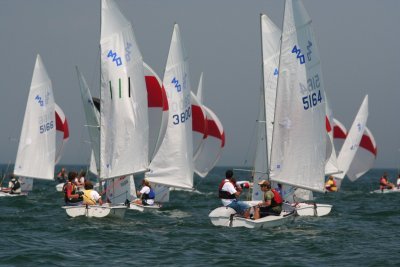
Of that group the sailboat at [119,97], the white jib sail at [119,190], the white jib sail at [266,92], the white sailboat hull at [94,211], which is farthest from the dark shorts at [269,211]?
the white jib sail at [119,190]

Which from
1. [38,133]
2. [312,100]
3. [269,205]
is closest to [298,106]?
[312,100]

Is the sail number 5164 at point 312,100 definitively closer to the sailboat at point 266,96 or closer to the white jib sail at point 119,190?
the sailboat at point 266,96

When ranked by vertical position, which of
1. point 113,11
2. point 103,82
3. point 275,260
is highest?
point 113,11

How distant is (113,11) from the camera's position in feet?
89.2

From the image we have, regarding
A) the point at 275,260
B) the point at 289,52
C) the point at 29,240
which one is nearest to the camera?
the point at 275,260

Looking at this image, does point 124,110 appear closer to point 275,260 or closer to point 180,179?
point 180,179

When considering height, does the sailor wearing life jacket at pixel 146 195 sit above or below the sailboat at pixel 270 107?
below

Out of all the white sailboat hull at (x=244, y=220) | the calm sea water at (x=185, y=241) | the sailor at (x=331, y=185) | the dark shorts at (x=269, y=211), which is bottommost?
the calm sea water at (x=185, y=241)

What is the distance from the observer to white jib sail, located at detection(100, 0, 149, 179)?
2697 centimetres

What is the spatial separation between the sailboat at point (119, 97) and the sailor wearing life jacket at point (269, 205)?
638cm

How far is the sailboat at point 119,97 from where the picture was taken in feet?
88.5

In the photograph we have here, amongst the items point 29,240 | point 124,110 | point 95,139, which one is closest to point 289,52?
point 124,110

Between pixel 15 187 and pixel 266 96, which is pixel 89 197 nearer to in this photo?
pixel 266 96

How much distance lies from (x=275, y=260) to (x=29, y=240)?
6.18m
